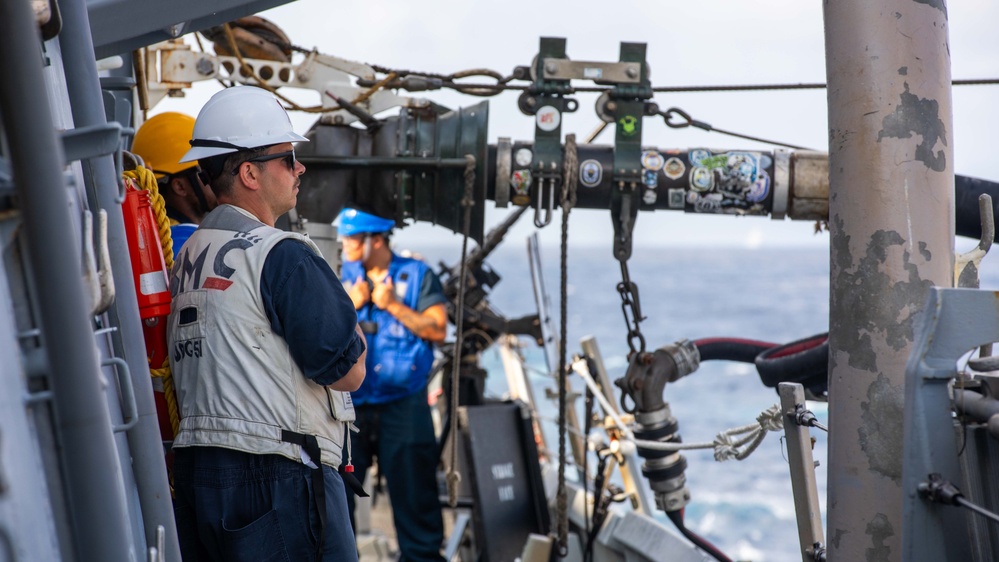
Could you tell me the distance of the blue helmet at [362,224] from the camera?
573 cm

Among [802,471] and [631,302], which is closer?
[802,471]

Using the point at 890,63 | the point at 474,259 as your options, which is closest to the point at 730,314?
the point at 474,259

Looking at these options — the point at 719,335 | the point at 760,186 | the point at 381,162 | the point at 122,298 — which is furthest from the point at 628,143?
the point at 719,335

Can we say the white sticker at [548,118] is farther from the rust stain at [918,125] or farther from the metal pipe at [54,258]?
the metal pipe at [54,258]

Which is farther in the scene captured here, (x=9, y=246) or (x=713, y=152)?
(x=713, y=152)

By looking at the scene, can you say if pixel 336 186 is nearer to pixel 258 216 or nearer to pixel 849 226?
pixel 258 216

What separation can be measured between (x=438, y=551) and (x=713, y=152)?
8.61 feet

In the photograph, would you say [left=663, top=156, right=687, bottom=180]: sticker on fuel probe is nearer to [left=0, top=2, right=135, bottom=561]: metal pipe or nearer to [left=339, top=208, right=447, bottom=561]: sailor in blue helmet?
[left=339, top=208, right=447, bottom=561]: sailor in blue helmet

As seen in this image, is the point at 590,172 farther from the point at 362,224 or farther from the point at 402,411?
the point at 402,411

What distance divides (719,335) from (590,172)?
19.6m

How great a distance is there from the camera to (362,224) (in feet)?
18.9

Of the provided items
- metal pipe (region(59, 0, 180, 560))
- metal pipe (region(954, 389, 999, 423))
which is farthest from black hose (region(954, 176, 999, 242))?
metal pipe (region(59, 0, 180, 560))

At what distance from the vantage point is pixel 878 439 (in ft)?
7.86

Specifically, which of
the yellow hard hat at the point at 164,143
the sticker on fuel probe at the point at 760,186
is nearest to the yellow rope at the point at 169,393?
the yellow hard hat at the point at 164,143
